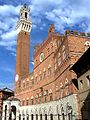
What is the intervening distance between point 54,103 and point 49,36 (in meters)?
11.8

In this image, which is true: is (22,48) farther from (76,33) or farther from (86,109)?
(86,109)

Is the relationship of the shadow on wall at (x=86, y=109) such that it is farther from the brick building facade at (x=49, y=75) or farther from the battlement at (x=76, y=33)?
the battlement at (x=76, y=33)

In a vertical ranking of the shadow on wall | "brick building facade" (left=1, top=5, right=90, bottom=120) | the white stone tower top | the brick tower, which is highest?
the white stone tower top

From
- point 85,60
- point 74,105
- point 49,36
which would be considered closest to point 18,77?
point 49,36

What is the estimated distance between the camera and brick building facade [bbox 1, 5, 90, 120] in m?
24.0

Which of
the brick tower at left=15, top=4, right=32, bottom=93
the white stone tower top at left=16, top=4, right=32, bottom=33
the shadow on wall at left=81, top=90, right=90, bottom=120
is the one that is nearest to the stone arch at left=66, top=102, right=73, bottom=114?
the shadow on wall at left=81, top=90, right=90, bottom=120

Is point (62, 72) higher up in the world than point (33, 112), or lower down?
higher up

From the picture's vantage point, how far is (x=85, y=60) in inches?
723

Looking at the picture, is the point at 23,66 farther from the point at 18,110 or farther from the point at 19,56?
the point at 18,110

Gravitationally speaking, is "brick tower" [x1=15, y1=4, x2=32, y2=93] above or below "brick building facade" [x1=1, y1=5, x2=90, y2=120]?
above

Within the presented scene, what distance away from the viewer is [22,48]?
53.4m

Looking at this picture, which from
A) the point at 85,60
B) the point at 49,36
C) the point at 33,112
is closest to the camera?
the point at 85,60

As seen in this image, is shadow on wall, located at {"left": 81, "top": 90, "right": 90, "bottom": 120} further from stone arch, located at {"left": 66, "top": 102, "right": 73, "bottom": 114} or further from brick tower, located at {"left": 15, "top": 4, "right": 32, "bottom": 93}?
brick tower, located at {"left": 15, "top": 4, "right": 32, "bottom": 93}

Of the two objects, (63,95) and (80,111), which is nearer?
(80,111)
